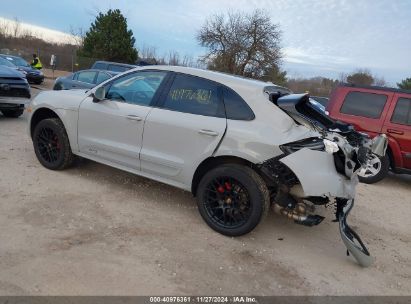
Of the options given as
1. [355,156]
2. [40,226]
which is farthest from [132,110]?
[355,156]

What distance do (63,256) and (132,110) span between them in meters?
2.08

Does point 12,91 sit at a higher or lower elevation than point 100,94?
lower

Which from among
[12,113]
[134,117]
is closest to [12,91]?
[12,113]

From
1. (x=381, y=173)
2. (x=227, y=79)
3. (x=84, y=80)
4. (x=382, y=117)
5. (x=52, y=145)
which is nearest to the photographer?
(x=227, y=79)

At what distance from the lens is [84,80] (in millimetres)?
13359

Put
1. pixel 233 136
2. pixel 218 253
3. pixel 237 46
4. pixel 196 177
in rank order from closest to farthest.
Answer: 1. pixel 218 253
2. pixel 233 136
3. pixel 196 177
4. pixel 237 46

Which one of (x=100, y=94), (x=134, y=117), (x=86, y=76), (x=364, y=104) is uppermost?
(x=364, y=104)

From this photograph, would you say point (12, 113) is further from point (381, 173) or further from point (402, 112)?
point (402, 112)

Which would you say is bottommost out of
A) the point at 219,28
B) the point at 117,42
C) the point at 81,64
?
the point at 81,64

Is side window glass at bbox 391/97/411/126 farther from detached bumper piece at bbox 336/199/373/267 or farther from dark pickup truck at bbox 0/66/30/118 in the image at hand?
Answer: dark pickup truck at bbox 0/66/30/118

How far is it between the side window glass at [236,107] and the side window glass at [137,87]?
3.17 ft

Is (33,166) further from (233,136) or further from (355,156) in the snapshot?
(355,156)

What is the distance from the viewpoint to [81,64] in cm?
3384

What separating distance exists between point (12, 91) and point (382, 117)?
26.0ft
